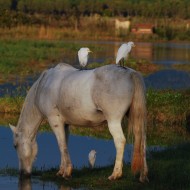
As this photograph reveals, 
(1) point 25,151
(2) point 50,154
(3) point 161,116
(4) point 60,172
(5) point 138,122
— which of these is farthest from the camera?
(3) point 161,116

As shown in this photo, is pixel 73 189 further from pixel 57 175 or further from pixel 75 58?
pixel 75 58

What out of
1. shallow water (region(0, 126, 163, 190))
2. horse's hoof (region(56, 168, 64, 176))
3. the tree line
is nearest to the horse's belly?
horse's hoof (region(56, 168, 64, 176))

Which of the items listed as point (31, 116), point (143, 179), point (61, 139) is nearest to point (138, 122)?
point (143, 179)

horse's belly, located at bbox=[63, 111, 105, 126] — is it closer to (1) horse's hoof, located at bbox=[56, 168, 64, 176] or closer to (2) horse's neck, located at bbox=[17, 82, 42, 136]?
(2) horse's neck, located at bbox=[17, 82, 42, 136]

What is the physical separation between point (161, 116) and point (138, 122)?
901 cm

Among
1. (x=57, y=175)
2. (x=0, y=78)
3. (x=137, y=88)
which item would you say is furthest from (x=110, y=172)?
(x=0, y=78)

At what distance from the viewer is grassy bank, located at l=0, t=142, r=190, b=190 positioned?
32.6 ft

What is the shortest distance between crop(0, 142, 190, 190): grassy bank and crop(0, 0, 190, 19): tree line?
101 metres

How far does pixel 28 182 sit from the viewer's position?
1068cm

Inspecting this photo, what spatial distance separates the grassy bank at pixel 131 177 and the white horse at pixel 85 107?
16 cm

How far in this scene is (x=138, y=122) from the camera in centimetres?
1017

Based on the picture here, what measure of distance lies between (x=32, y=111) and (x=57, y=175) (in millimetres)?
1033

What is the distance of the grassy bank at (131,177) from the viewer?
992 cm

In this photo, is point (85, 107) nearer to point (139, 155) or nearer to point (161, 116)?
point (139, 155)
